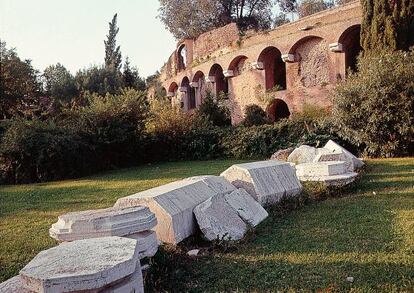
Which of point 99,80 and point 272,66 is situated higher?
point 99,80

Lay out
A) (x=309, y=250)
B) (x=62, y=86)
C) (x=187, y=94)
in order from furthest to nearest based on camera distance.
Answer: (x=187, y=94)
(x=62, y=86)
(x=309, y=250)

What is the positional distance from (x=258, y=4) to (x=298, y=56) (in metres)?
16.4

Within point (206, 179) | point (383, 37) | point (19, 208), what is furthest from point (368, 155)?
point (19, 208)

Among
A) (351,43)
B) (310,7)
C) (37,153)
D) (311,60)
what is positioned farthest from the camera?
(310,7)

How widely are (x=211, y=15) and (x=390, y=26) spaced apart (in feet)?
74.7

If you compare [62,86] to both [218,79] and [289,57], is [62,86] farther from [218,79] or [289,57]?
[289,57]

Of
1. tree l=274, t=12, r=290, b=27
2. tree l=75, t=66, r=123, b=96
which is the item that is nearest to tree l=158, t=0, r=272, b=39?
tree l=274, t=12, r=290, b=27

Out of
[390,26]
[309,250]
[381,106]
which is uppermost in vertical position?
[390,26]

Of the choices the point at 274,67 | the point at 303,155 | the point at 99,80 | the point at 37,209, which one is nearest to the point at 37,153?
the point at 37,209

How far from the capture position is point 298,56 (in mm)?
22875

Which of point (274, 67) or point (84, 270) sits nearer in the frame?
point (84, 270)

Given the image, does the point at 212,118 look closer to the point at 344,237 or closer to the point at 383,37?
the point at 383,37

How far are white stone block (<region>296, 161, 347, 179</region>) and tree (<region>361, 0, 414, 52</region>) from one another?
9410 millimetres

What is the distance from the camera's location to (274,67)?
2578cm
